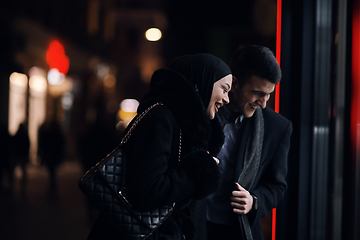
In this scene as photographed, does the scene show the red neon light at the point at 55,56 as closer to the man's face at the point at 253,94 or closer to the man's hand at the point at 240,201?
the man's face at the point at 253,94

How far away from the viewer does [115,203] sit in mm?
1304

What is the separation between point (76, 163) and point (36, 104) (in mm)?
3303

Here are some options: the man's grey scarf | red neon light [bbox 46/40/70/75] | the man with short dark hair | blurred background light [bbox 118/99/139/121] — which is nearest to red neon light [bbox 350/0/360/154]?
the man with short dark hair

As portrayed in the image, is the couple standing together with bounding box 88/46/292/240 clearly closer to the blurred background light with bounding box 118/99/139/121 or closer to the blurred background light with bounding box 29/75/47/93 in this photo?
the blurred background light with bounding box 29/75/47/93

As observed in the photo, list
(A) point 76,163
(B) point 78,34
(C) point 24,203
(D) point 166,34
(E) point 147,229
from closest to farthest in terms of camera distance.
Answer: (E) point 147,229
(C) point 24,203
(D) point 166,34
(A) point 76,163
(B) point 78,34

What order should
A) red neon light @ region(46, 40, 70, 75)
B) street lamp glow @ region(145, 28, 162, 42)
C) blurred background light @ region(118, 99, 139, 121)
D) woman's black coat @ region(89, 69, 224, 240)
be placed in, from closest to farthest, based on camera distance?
woman's black coat @ region(89, 69, 224, 240) < street lamp glow @ region(145, 28, 162, 42) < red neon light @ region(46, 40, 70, 75) < blurred background light @ region(118, 99, 139, 121)

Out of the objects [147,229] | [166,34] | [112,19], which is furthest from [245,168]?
[112,19]

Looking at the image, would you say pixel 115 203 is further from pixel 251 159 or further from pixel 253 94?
pixel 253 94

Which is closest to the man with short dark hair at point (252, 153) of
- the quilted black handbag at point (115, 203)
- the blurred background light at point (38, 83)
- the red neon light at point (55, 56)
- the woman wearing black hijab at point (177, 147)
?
the woman wearing black hijab at point (177, 147)

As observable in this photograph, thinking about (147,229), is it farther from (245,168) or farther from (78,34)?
(78,34)

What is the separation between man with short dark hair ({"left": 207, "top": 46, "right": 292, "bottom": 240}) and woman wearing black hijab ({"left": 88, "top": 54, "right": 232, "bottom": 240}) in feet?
0.76

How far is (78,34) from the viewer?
16047 mm

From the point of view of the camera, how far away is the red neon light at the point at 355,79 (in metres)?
1.70

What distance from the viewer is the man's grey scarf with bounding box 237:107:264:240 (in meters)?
1.71
